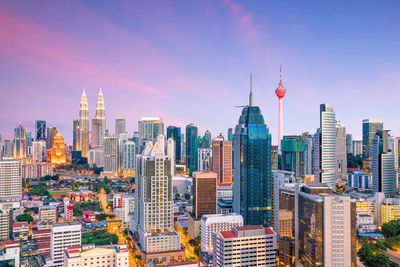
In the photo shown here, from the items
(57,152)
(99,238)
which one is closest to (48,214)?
(99,238)

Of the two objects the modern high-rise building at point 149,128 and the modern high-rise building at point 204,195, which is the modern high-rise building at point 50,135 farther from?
the modern high-rise building at point 204,195

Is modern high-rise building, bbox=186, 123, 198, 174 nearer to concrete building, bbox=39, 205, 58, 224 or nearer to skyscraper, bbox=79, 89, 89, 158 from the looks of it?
skyscraper, bbox=79, 89, 89, 158

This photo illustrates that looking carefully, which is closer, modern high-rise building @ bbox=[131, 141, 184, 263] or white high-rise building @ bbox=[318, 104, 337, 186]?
modern high-rise building @ bbox=[131, 141, 184, 263]

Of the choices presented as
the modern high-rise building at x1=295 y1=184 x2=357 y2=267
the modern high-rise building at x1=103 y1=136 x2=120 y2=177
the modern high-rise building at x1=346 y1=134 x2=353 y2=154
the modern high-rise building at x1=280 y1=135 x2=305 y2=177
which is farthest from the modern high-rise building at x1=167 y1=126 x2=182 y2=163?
the modern high-rise building at x1=295 y1=184 x2=357 y2=267

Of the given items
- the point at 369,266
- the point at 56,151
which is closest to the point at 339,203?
the point at 369,266

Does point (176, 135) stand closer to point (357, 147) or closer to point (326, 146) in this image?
point (357, 147)

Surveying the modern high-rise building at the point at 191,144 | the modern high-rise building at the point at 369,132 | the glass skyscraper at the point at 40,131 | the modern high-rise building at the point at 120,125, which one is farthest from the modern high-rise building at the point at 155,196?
the glass skyscraper at the point at 40,131
